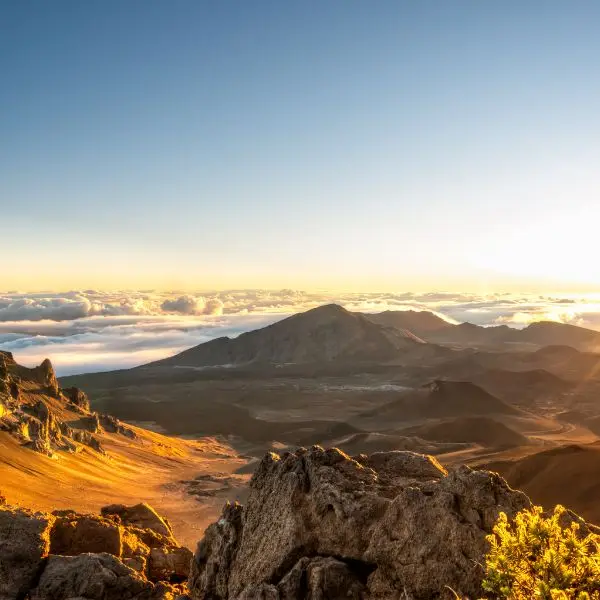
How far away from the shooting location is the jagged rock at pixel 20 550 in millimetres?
12820

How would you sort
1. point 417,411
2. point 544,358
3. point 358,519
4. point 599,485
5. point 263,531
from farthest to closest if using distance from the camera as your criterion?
point 544,358, point 417,411, point 599,485, point 263,531, point 358,519

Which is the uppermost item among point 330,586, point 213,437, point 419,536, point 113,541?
point 419,536

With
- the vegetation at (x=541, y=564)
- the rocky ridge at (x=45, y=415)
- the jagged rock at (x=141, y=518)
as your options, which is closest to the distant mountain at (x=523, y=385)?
the rocky ridge at (x=45, y=415)

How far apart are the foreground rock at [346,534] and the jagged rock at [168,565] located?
3495 millimetres

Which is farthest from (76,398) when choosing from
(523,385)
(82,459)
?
(523,385)

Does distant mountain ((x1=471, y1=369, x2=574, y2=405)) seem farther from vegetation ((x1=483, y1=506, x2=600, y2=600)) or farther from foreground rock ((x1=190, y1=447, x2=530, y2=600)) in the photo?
vegetation ((x1=483, y1=506, x2=600, y2=600))

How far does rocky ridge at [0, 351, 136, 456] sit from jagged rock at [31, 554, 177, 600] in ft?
123

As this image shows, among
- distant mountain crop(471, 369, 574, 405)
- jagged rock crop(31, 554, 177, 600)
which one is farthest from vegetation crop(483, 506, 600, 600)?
distant mountain crop(471, 369, 574, 405)

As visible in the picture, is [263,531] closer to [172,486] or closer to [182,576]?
[182,576]

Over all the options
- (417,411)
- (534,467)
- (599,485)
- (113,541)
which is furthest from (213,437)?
(113,541)

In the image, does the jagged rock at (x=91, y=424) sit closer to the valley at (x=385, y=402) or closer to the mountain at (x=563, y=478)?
the valley at (x=385, y=402)

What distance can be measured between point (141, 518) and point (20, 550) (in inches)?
407

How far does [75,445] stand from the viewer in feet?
177

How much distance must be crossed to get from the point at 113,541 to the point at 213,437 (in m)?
78.4
